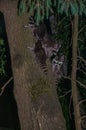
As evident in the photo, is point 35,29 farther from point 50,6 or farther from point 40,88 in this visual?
point 50,6

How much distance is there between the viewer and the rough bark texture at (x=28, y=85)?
4.30 metres

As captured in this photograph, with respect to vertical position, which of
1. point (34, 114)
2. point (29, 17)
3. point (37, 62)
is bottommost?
point (34, 114)

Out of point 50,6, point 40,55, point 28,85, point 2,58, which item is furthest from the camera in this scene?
point 2,58

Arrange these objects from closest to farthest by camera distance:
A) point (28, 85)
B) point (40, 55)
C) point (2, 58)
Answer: point (28, 85), point (40, 55), point (2, 58)

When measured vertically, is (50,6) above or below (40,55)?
above

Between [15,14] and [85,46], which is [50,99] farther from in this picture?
[85,46]

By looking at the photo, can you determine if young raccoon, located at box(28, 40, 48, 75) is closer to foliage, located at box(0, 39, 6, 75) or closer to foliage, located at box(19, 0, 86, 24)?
foliage, located at box(19, 0, 86, 24)

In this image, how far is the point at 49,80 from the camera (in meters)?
4.46

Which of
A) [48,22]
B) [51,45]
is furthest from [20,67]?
[48,22]

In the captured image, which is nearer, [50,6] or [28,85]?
[50,6]

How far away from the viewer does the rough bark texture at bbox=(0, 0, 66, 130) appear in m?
4.30

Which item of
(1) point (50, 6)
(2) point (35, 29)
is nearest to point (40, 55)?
(2) point (35, 29)

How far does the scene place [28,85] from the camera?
4.34 meters

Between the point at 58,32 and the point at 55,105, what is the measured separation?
1475 millimetres
